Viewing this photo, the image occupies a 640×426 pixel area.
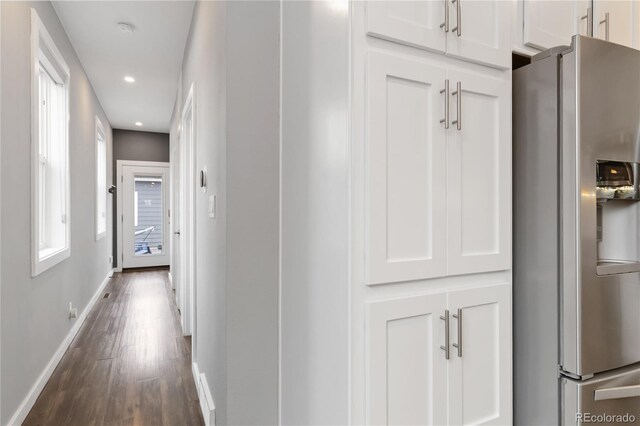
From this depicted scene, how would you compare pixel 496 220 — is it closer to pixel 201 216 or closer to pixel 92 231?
pixel 201 216

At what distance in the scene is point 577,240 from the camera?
115 centimetres

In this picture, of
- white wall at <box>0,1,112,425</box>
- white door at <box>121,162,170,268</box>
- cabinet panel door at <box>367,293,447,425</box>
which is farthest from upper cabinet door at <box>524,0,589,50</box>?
white door at <box>121,162,170,268</box>

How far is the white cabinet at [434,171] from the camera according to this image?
1010 millimetres

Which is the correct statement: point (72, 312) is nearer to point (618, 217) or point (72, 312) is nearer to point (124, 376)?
point (124, 376)

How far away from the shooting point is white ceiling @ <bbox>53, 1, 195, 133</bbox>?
9.39 feet

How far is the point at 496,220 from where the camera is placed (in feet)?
4.00

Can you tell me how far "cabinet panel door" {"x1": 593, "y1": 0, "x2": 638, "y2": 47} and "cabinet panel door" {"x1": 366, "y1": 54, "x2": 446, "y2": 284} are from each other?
96cm

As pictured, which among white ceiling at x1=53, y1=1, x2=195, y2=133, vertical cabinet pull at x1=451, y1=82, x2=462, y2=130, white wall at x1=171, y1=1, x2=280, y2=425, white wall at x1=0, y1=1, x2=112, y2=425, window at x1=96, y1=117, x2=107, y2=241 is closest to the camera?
vertical cabinet pull at x1=451, y1=82, x2=462, y2=130

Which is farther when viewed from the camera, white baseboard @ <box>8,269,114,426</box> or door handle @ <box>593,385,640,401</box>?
white baseboard @ <box>8,269,114,426</box>

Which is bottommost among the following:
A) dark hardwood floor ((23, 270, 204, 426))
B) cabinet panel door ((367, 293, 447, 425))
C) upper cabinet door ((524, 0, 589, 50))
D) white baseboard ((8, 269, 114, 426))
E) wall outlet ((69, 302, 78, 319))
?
dark hardwood floor ((23, 270, 204, 426))

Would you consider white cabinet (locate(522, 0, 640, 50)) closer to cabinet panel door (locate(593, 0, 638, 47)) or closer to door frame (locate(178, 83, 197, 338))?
cabinet panel door (locate(593, 0, 638, 47))

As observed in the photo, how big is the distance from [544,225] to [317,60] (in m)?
0.94

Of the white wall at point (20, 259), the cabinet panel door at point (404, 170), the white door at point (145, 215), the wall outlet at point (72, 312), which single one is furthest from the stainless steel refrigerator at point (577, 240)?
the white door at point (145, 215)

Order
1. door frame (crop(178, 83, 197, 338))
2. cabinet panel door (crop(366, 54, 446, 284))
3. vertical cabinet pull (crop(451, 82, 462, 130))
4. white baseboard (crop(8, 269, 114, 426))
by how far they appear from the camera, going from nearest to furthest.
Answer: cabinet panel door (crop(366, 54, 446, 284)), vertical cabinet pull (crop(451, 82, 462, 130)), white baseboard (crop(8, 269, 114, 426)), door frame (crop(178, 83, 197, 338))
